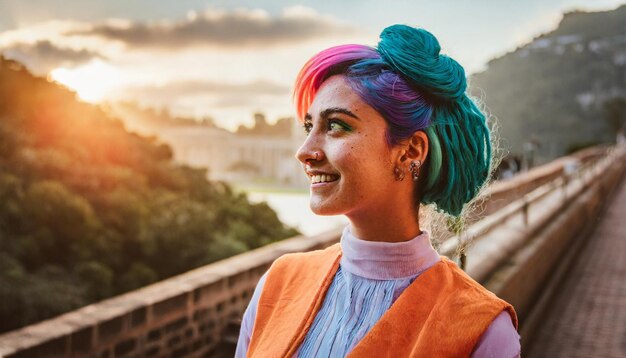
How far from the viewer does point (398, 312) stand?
1167 millimetres

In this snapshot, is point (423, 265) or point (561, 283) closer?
point (423, 265)

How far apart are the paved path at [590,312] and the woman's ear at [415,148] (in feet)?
11.7

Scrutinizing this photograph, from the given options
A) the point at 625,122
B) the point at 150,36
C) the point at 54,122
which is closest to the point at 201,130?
the point at 150,36

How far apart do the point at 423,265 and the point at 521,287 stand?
10.1 feet

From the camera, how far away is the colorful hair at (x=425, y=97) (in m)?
1.23

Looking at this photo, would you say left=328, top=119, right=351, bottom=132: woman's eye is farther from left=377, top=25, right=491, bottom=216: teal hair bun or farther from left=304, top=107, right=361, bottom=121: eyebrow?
left=377, top=25, right=491, bottom=216: teal hair bun

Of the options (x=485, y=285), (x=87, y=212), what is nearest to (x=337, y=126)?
(x=485, y=285)

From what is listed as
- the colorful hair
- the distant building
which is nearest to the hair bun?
the colorful hair

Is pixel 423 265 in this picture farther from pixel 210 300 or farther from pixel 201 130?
pixel 201 130

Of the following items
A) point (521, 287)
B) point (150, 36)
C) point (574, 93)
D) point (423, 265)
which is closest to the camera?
point (423, 265)

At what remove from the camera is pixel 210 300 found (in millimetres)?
4883

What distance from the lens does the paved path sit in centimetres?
487

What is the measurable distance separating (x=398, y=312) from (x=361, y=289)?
0.14 meters

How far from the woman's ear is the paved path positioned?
140 inches
